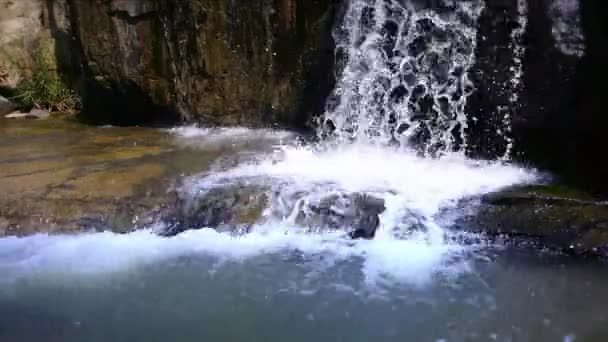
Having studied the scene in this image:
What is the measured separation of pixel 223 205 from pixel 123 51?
2634 millimetres

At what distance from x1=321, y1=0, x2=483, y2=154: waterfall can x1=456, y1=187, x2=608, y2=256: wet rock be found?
1.07 metres

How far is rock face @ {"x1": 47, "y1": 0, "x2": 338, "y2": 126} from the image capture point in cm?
564

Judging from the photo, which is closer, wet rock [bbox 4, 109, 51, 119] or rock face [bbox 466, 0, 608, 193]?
rock face [bbox 466, 0, 608, 193]

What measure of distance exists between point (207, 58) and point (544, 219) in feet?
10.8

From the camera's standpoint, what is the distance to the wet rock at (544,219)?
12.4 ft

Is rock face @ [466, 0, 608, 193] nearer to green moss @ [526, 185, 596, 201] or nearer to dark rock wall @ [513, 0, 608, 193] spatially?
dark rock wall @ [513, 0, 608, 193]

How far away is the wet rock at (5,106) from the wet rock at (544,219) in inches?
199

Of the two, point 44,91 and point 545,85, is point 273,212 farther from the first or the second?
point 44,91

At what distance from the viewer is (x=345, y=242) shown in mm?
4031

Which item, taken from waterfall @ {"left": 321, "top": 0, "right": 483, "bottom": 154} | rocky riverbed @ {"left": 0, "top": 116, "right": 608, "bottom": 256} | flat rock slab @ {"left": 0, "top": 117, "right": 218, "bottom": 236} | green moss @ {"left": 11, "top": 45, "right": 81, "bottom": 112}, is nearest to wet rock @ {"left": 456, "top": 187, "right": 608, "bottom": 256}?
rocky riverbed @ {"left": 0, "top": 116, "right": 608, "bottom": 256}

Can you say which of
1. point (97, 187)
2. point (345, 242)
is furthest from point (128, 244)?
point (345, 242)

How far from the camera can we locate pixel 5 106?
6984 mm

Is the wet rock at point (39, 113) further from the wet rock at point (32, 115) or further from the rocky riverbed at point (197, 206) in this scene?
the rocky riverbed at point (197, 206)

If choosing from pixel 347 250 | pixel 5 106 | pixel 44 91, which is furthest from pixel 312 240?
pixel 5 106
